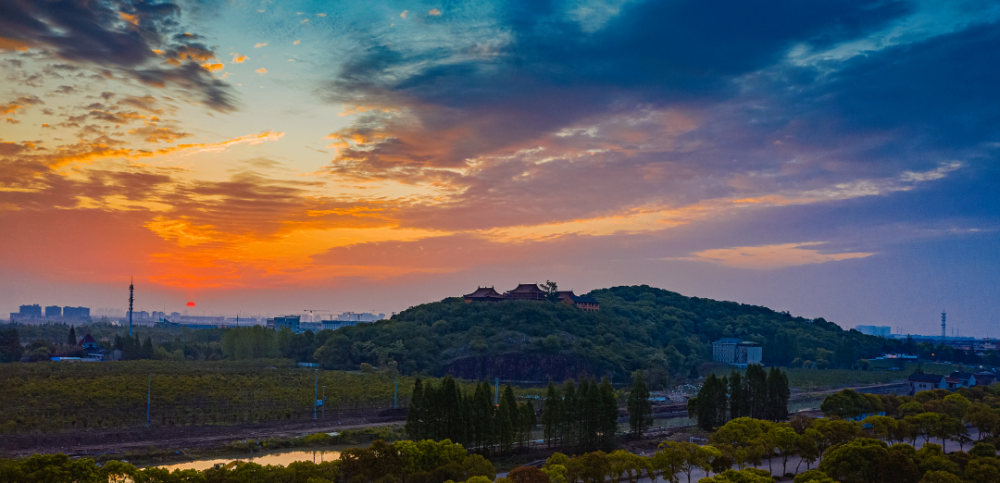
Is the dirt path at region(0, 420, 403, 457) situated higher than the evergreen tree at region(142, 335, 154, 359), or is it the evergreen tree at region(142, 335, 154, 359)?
the evergreen tree at region(142, 335, 154, 359)

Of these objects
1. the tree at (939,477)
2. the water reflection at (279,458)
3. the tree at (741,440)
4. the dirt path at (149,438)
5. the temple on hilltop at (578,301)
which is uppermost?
the temple on hilltop at (578,301)

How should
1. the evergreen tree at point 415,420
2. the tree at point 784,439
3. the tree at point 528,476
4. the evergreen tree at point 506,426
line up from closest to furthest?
1. the tree at point 528,476
2. the tree at point 784,439
3. the evergreen tree at point 415,420
4. the evergreen tree at point 506,426

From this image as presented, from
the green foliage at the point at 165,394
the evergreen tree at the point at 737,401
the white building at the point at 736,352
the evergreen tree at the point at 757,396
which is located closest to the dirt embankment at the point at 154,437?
the green foliage at the point at 165,394

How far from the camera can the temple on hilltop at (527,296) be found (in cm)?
9406

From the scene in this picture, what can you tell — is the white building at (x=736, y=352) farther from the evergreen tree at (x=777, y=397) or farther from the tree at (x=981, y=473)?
the tree at (x=981, y=473)

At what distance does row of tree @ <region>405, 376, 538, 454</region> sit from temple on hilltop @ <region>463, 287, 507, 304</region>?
2350 inches

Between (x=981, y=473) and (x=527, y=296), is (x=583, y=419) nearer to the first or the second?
(x=981, y=473)

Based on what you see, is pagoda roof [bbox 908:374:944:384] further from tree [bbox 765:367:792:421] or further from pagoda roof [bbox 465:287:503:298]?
pagoda roof [bbox 465:287:503:298]

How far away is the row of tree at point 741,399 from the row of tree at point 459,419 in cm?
1475

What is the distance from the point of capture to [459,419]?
32.2 metres

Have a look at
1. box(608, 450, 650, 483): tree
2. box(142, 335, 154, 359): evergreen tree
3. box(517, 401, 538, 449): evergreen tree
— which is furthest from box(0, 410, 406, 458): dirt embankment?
box(142, 335, 154, 359): evergreen tree

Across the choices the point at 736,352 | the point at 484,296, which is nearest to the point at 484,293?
the point at 484,296

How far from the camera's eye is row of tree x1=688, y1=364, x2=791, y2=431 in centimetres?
4203

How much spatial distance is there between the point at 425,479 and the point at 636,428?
61.3ft
